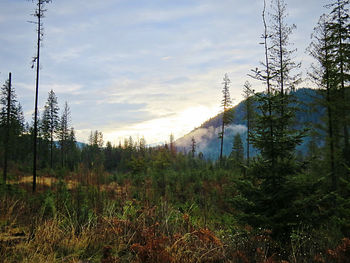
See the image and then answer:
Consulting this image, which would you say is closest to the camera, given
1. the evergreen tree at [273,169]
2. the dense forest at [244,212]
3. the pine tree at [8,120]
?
the dense forest at [244,212]

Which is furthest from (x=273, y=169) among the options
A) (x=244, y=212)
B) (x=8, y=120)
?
(x=8, y=120)

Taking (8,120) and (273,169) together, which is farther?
(8,120)

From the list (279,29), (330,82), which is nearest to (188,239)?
(330,82)

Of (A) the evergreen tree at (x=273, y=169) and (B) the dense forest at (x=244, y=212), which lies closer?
(B) the dense forest at (x=244, y=212)

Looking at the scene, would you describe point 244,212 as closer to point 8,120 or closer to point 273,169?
point 273,169

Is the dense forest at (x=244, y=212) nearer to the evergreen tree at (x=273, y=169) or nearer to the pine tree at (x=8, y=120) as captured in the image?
the evergreen tree at (x=273, y=169)

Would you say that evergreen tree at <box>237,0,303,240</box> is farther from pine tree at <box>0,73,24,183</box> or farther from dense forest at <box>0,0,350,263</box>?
pine tree at <box>0,73,24,183</box>

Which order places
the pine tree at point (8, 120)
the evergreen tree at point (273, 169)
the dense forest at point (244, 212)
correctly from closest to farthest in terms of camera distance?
the dense forest at point (244, 212), the evergreen tree at point (273, 169), the pine tree at point (8, 120)

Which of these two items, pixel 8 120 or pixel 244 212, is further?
pixel 8 120

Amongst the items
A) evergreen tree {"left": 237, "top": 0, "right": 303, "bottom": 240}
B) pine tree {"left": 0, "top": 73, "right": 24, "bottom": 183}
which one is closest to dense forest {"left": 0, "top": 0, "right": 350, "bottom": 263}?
evergreen tree {"left": 237, "top": 0, "right": 303, "bottom": 240}

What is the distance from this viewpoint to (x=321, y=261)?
310 cm

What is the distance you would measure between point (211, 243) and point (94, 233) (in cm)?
175

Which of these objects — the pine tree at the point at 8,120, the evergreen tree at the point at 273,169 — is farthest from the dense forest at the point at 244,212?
the pine tree at the point at 8,120

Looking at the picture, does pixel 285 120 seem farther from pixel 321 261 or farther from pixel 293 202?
pixel 321 261
